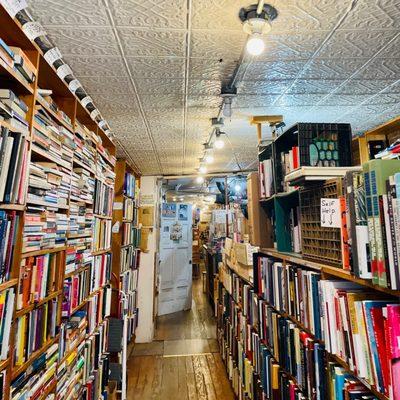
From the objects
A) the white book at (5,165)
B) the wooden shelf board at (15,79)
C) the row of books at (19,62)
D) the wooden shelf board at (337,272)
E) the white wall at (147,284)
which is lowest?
the white wall at (147,284)

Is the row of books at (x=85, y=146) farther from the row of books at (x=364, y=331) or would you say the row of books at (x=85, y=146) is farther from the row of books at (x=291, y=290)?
the row of books at (x=364, y=331)

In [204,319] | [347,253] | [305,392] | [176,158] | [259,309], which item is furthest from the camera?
[204,319]

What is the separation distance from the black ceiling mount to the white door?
4625 mm

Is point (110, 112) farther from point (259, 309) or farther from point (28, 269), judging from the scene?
point (259, 309)

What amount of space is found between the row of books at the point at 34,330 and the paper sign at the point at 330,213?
1329mm

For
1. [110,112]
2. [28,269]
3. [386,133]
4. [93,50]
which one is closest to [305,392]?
[386,133]

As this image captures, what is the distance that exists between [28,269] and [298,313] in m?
1.29

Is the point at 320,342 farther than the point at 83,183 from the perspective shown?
No

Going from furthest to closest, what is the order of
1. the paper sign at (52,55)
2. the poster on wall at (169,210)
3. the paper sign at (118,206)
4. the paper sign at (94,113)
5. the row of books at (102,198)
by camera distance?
1. the poster on wall at (169,210)
2. the paper sign at (118,206)
3. the row of books at (102,198)
4. the paper sign at (94,113)
5. the paper sign at (52,55)

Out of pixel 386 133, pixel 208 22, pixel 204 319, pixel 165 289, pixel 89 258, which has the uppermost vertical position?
pixel 208 22

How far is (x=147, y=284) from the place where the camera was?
14.7 feet

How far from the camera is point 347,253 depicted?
3.45 ft

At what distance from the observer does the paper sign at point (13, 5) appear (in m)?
1.00

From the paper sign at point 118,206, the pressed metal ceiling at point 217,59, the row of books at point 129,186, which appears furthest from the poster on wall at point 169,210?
the pressed metal ceiling at point 217,59
